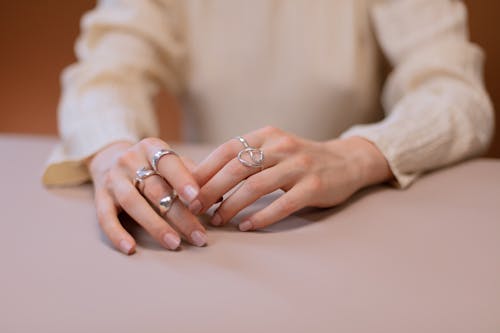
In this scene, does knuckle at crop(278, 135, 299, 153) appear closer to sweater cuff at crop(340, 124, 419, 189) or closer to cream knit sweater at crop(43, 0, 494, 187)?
sweater cuff at crop(340, 124, 419, 189)

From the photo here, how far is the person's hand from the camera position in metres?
0.56

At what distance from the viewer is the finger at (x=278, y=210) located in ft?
1.84

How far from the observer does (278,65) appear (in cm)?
107

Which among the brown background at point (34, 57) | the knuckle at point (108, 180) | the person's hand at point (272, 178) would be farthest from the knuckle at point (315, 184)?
the brown background at point (34, 57)

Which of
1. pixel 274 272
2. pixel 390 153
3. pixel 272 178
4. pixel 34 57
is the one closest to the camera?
pixel 274 272

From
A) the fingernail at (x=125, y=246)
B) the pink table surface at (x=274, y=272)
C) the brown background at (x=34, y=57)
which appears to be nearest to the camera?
the pink table surface at (x=274, y=272)

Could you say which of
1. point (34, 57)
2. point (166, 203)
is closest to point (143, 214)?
point (166, 203)

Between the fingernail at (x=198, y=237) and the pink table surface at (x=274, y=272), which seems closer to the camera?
the pink table surface at (x=274, y=272)

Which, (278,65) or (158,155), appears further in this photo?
(278,65)

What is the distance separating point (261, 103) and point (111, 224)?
0.61m

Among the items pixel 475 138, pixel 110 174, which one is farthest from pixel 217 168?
pixel 475 138

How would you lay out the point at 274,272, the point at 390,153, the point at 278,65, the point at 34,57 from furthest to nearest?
the point at 34,57 < the point at 278,65 < the point at 390,153 < the point at 274,272

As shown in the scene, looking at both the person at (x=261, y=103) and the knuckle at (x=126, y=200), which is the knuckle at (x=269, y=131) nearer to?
the person at (x=261, y=103)

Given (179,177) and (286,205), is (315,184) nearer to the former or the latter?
(286,205)
